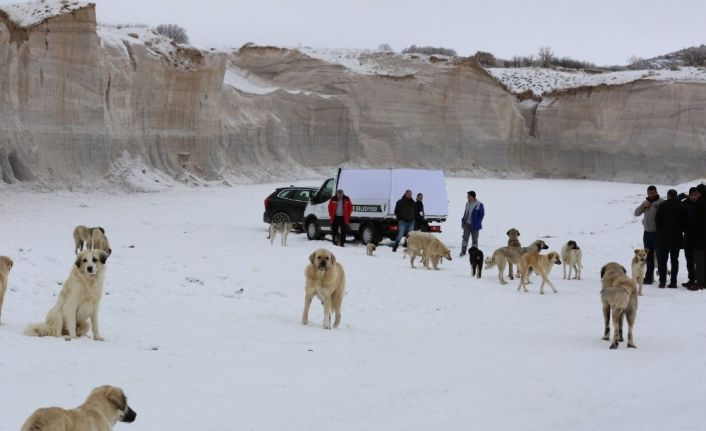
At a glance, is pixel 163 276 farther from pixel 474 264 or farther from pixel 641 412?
pixel 641 412

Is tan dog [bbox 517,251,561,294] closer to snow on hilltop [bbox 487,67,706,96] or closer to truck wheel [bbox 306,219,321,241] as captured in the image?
truck wheel [bbox 306,219,321,241]

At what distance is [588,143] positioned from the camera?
215 ft

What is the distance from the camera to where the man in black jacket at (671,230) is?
16.6 m

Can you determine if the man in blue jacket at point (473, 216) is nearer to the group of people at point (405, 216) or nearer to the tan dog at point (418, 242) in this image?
the group of people at point (405, 216)

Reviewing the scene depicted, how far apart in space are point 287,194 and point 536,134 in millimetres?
43373

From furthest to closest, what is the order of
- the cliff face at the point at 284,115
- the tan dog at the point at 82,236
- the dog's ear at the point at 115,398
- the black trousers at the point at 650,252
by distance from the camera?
the cliff face at the point at 284,115 < the tan dog at the point at 82,236 < the black trousers at the point at 650,252 < the dog's ear at the point at 115,398

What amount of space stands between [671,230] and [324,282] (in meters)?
8.35

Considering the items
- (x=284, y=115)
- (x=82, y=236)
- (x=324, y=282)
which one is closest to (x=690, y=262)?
(x=324, y=282)

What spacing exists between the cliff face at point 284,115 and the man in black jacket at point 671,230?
2852 centimetres

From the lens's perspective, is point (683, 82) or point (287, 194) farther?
point (683, 82)

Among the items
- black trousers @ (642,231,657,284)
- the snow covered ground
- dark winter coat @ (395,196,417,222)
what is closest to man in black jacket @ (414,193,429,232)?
dark winter coat @ (395,196,417,222)

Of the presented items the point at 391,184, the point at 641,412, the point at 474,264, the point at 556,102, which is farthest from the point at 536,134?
the point at 641,412

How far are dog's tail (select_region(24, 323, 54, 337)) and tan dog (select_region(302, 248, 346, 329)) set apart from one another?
11.5 feet

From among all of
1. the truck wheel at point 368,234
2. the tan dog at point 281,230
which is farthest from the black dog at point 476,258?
the tan dog at point 281,230
